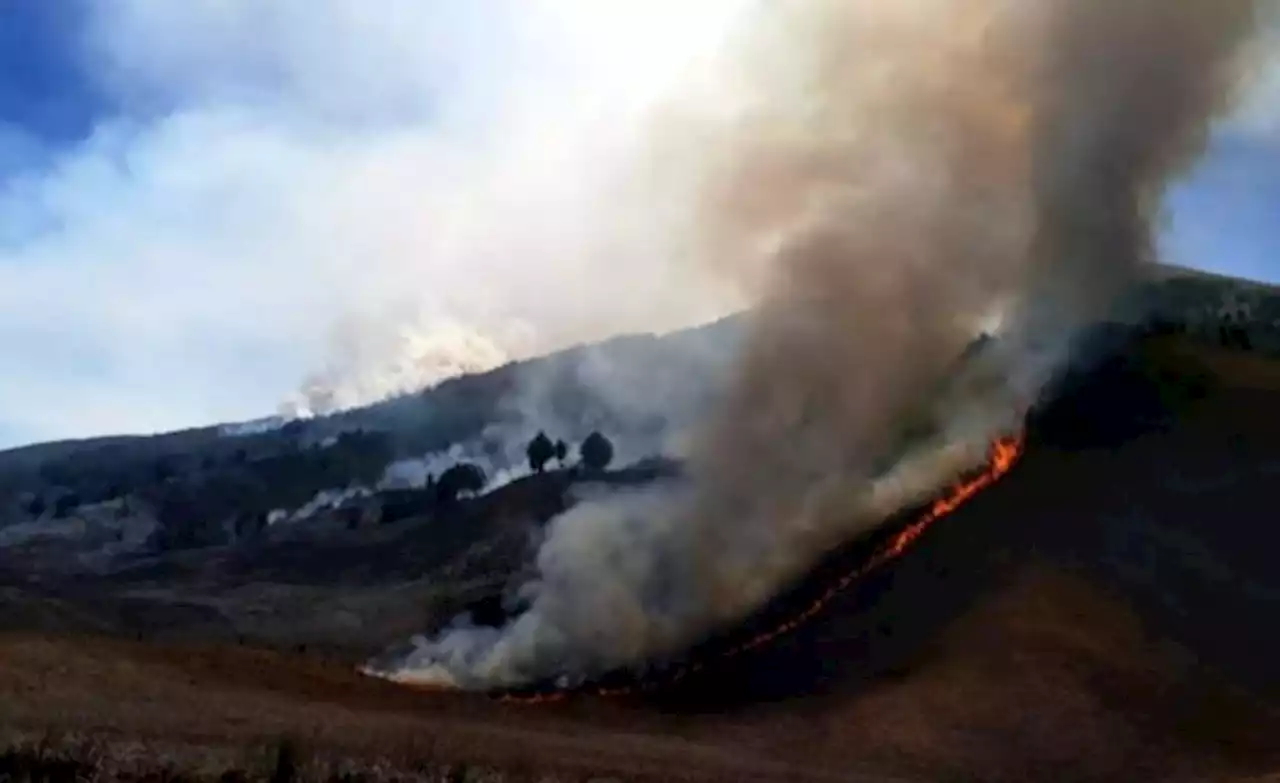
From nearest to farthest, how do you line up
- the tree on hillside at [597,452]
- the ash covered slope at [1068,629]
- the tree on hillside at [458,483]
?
the ash covered slope at [1068,629], the tree on hillside at [458,483], the tree on hillside at [597,452]

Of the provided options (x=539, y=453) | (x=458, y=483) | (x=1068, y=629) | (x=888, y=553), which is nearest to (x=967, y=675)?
(x=1068, y=629)

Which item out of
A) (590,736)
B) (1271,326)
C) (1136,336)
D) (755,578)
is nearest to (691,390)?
(1271,326)

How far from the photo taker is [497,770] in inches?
1378

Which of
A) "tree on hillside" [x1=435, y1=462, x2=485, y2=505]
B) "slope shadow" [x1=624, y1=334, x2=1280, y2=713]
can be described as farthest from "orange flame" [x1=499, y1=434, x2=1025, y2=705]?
"tree on hillside" [x1=435, y1=462, x2=485, y2=505]

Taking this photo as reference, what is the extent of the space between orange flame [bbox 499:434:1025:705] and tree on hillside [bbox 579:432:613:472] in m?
76.8

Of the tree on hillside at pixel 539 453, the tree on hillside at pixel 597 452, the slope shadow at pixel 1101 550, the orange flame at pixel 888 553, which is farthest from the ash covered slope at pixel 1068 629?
the tree on hillside at pixel 539 453

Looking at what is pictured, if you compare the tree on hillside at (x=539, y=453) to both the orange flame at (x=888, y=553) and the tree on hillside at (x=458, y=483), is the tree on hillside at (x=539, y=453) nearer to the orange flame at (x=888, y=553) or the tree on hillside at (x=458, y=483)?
the tree on hillside at (x=458, y=483)

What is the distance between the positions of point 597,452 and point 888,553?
85.6 meters

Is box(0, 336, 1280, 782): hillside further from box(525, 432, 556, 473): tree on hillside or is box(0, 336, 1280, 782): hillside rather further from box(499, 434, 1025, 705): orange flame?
box(525, 432, 556, 473): tree on hillside

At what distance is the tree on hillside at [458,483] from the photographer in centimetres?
14238

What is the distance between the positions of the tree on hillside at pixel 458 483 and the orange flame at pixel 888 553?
248 feet

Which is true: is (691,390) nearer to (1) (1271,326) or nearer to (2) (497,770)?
(1) (1271,326)

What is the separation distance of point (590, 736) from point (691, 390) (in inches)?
4784

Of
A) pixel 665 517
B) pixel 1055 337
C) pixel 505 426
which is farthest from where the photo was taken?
pixel 505 426
